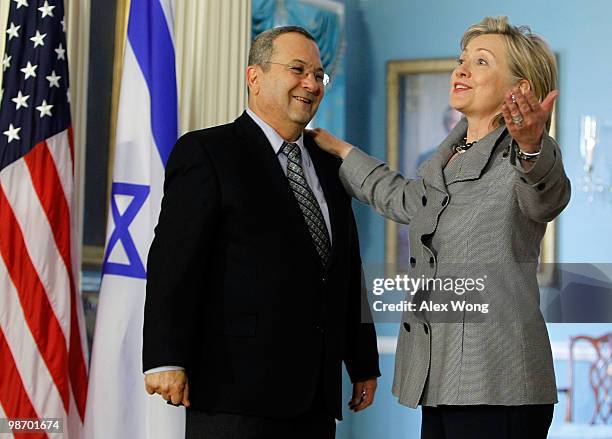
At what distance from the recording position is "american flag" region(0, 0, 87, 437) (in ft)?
11.4

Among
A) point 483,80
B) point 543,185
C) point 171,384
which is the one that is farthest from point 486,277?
point 171,384

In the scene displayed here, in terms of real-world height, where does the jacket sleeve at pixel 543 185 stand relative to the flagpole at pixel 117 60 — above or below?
below

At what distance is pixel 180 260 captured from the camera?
8.64 feet

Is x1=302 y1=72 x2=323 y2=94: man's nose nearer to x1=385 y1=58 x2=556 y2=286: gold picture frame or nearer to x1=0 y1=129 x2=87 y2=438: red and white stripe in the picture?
x1=0 y1=129 x2=87 y2=438: red and white stripe

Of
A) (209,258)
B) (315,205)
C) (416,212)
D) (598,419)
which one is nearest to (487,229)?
(416,212)

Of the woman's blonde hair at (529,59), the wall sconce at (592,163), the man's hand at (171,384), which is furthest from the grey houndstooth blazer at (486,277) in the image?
the wall sconce at (592,163)

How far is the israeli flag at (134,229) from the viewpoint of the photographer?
3.71 meters

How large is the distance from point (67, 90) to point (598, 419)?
3953 mm

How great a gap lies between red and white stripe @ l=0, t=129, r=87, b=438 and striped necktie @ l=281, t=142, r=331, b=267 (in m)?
1.15

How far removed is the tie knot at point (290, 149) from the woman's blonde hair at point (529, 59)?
2.37 ft

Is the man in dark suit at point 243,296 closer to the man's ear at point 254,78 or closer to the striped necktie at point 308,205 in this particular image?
the striped necktie at point 308,205

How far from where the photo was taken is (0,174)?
11.4ft

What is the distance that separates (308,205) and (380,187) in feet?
0.75

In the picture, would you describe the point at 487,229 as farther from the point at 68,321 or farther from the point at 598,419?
the point at 598,419
